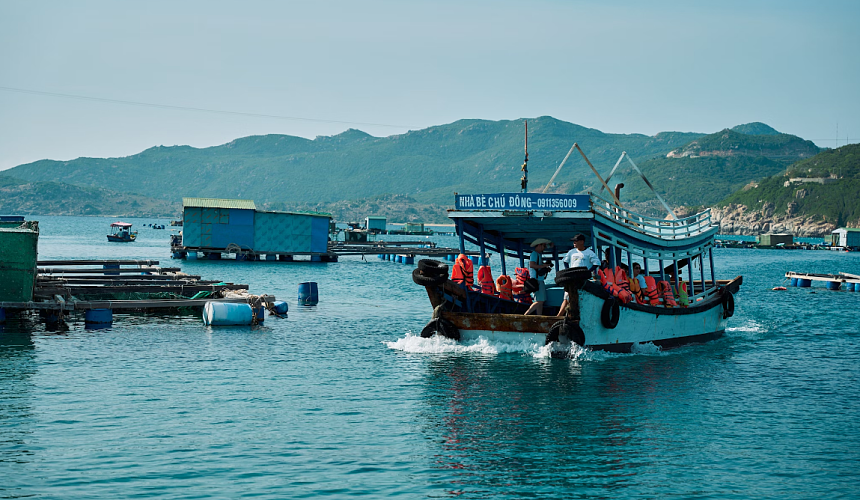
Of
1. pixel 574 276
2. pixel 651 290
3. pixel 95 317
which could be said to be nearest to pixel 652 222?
pixel 651 290

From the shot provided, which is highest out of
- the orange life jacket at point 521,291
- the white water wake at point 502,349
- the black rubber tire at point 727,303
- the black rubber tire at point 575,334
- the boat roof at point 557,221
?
the boat roof at point 557,221

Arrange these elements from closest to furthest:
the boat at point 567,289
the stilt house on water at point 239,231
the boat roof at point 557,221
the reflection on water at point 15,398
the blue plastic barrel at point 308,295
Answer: the reflection on water at point 15,398
the boat at point 567,289
the boat roof at point 557,221
the blue plastic barrel at point 308,295
the stilt house on water at point 239,231

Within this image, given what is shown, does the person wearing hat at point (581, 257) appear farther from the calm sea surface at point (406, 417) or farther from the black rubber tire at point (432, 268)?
the black rubber tire at point (432, 268)

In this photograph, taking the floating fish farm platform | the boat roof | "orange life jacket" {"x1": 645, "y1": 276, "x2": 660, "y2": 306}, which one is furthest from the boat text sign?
the floating fish farm platform

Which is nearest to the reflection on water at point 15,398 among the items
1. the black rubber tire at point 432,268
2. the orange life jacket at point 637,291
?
the black rubber tire at point 432,268

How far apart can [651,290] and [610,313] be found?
3.36 meters

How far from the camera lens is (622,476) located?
47.7 ft

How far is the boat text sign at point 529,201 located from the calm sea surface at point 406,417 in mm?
4444

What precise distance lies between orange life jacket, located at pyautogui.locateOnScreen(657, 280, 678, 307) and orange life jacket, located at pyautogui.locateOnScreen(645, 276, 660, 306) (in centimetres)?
86

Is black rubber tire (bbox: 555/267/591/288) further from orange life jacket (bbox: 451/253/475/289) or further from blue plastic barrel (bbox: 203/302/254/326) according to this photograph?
blue plastic barrel (bbox: 203/302/254/326)

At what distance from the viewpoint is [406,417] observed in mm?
18500

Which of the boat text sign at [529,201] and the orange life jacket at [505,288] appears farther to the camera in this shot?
the orange life jacket at [505,288]

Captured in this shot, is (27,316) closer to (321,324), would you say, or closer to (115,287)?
(115,287)

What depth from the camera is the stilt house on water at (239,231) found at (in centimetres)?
8025
